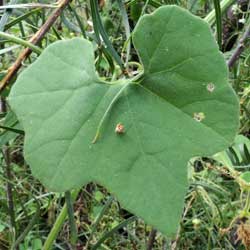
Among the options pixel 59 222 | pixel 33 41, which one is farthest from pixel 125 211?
pixel 33 41

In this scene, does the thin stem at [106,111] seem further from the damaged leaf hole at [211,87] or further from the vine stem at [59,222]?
the vine stem at [59,222]

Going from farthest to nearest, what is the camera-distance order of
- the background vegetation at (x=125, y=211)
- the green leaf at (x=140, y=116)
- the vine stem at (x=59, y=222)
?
the background vegetation at (x=125, y=211) → the vine stem at (x=59, y=222) → the green leaf at (x=140, y=116)

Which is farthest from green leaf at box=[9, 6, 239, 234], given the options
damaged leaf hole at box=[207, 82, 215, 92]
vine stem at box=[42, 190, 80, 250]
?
vine stem at box=[42, 190, 80, 250]

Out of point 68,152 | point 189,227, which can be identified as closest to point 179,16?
point 68,152

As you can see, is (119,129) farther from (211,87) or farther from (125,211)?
(125,211)

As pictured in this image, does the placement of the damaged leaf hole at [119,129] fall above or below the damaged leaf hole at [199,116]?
above

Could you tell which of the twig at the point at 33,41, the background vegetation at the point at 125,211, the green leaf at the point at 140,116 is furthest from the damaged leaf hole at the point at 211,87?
the background vegetation at the point at 125,211
